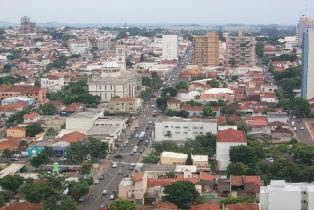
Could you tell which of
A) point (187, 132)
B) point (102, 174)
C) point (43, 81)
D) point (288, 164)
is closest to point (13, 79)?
point (43, 81)

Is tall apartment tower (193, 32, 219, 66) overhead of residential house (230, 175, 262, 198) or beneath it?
overhead

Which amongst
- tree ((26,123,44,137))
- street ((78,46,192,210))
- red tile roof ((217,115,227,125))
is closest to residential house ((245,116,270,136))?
red tile roof ((217,115,227,125))

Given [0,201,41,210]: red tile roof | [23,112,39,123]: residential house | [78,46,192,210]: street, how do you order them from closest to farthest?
[0,201,41,210]: red tile roof → [78,46,192,210]: street → [23,112,39,123]: residential house

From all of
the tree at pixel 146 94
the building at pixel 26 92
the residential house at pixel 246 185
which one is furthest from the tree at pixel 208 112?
the residential house at pixel 246 185

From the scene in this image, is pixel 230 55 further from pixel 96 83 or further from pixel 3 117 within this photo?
pixel 3 117

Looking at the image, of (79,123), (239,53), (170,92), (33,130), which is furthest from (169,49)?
(33,130)

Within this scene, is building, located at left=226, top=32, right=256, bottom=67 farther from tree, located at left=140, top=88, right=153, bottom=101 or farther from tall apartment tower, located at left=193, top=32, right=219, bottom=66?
tree, located at left=140, top=88, right=153, bottom=101

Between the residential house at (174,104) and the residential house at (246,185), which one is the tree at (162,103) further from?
the residential house at (246,185)
